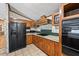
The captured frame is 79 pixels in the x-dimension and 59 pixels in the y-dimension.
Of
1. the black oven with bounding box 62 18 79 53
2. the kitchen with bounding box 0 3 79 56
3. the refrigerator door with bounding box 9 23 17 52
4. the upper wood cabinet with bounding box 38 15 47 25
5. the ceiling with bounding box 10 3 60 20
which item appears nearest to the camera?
the black oven with bounding box 62 18 79 53

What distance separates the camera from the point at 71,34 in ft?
4.89

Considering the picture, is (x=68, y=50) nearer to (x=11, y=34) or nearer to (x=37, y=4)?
(x=37, y=4)

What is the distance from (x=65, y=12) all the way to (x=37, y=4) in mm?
599

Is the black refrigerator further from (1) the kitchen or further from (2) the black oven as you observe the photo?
(2) the black oven

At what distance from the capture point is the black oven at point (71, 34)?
140 cm

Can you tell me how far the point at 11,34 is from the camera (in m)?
3.33

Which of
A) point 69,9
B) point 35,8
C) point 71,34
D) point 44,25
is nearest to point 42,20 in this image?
point 44,25

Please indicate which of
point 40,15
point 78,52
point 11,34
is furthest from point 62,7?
point 11,34

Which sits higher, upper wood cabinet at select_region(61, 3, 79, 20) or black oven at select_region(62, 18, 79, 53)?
upper wood cabinet at select_region(61, 3, 79, 20)

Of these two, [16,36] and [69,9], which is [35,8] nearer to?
[69,9]

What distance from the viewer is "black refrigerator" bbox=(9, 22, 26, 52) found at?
130 inches

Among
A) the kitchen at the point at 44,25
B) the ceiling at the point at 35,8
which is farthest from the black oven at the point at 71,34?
the ceiling at the point at 35,8

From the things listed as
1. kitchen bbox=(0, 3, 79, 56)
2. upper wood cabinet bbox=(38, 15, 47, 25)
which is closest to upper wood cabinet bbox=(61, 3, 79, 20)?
kitchen bbox=(0, 3, 79, 56)

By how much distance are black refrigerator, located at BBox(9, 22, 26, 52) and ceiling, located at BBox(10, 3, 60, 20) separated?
103 cm
